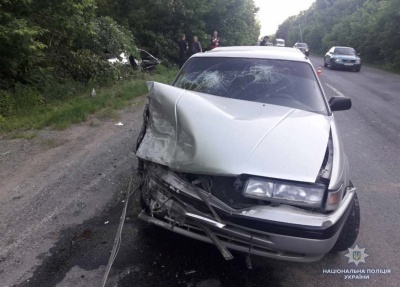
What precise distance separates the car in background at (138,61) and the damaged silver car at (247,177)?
9.30m

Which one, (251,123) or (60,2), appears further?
(60,2)

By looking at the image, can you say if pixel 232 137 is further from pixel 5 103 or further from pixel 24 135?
pixel 5 103

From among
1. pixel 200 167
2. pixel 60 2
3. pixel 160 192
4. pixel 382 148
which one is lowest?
pixel 382 148

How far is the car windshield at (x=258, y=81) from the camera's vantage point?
411 cm

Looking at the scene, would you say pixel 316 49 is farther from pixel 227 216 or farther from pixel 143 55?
pixel 227 216

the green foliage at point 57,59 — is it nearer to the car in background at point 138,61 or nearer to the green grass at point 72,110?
the green grass at point 72,110

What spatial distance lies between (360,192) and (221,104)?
2.24 metres

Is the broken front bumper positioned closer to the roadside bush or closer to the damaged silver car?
the damaged silver car

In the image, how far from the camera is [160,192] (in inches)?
122

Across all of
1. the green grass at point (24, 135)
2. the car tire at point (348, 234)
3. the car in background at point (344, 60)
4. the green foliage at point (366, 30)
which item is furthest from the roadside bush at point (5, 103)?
the green foliage at point (366, 30)

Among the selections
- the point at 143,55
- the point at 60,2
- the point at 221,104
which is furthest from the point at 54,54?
the point at 221,104

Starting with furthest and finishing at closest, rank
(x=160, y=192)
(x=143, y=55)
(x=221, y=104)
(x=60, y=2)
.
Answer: (x=143, y=55)
(x=60, y=2)
(x=221, y=104)
(x=160, y=192)

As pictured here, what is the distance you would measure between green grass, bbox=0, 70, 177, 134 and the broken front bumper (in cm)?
463

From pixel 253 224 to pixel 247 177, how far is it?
13.0 inches
